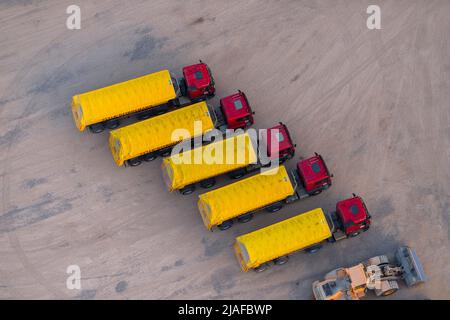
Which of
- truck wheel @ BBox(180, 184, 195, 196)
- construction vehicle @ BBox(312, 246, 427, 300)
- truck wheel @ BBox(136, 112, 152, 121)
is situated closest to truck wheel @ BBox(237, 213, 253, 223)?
truck wheel @ BBox(180, 184, 195, 196)

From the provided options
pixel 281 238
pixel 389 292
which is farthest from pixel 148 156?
pixel 389 292

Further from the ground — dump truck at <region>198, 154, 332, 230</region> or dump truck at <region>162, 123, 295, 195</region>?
dump truck at <region>162, 123, 295, 195</region>

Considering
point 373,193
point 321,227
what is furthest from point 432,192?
point 321,227

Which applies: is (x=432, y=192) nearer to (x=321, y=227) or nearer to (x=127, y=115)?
(x=321, y=227)

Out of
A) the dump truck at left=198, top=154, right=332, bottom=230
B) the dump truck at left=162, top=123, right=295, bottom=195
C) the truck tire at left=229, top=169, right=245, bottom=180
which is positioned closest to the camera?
the dump truck at left=198, top=154, right=332, bottom=230

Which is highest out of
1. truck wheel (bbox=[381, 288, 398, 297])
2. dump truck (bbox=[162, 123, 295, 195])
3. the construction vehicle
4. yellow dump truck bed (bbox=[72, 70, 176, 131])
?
yellow dump truck bed (bbox=[72, 70, 176, 131])

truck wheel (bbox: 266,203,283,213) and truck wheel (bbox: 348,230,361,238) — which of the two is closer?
truck wheel (bbox: 348,230,361,238)

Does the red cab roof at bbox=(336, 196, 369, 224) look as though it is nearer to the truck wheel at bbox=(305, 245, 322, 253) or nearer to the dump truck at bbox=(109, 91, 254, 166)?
the truck wheel at bbox=(305, 245, 322, 253)
